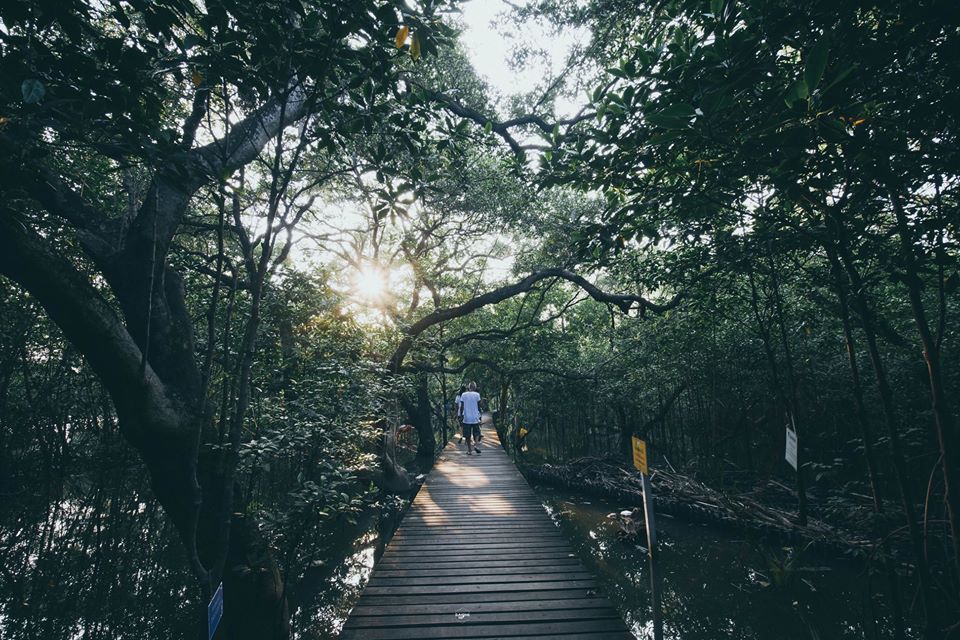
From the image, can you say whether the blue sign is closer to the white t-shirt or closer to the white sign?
the white sign

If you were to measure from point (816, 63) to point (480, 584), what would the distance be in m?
4.30

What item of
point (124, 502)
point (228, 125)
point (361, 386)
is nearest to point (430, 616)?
point (361, 386)

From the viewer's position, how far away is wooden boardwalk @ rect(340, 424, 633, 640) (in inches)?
117

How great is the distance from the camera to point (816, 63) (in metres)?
1.17

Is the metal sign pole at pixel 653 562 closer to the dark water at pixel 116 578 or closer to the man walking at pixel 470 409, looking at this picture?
the dark water at pixel 116 578

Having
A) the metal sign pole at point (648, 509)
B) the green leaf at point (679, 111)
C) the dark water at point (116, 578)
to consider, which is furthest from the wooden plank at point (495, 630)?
the green leaf at point (679, 111)

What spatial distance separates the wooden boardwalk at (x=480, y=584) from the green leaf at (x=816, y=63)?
11.4 feet

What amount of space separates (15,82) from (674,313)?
332 inches

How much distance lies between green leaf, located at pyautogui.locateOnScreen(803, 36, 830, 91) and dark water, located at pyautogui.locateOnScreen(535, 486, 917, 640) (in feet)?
15.5

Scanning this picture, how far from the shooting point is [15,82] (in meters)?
1.51

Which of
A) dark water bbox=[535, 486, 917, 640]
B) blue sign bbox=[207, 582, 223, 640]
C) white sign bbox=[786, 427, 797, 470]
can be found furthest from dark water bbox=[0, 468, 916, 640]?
blue sign bbox=[207, 582, 223, 640]

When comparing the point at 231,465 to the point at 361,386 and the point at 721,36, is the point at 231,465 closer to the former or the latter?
the point at 361,386

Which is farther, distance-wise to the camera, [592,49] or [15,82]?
[592,49]

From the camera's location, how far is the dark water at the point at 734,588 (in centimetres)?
453
